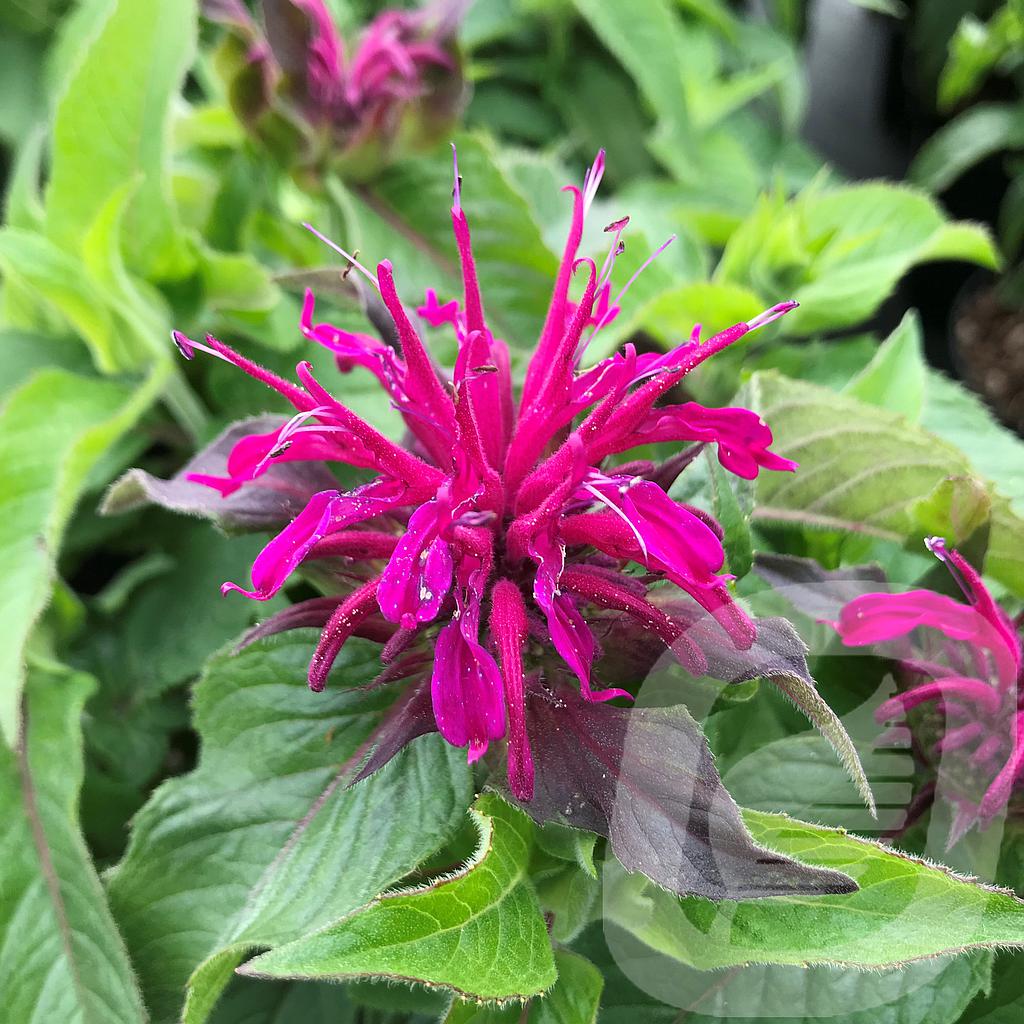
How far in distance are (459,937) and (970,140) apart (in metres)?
1.07

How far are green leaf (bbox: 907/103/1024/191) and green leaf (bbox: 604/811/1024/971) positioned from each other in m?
0.97

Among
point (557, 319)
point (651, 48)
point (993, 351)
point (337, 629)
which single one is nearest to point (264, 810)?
point (337, 629)

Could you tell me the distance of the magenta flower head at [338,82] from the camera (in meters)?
0.48

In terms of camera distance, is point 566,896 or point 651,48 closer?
point 566,896

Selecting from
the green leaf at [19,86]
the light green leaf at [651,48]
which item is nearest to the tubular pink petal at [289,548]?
the light green leaf at [651,48]

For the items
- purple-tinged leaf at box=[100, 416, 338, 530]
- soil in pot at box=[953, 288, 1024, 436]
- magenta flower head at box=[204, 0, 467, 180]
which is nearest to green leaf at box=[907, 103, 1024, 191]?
soil in pot at box=[953, 288, 1024, 436]

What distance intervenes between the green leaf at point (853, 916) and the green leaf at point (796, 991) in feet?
0.14

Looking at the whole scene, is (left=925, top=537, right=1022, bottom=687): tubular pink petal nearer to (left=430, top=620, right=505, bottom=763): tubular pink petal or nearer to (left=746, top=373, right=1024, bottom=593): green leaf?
(left=746, top=373, right=1024, bottom=593): green leaf

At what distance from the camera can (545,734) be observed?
27 cm

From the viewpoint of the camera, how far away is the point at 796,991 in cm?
30

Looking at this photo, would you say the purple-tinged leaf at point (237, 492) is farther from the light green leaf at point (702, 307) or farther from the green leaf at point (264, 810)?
the light green leaf at point (702, 307)

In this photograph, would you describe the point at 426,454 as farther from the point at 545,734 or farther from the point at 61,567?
the point at 61,567

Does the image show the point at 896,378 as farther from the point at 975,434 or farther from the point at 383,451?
the point at 383,451

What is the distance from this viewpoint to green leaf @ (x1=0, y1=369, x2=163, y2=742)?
14.1 inches
